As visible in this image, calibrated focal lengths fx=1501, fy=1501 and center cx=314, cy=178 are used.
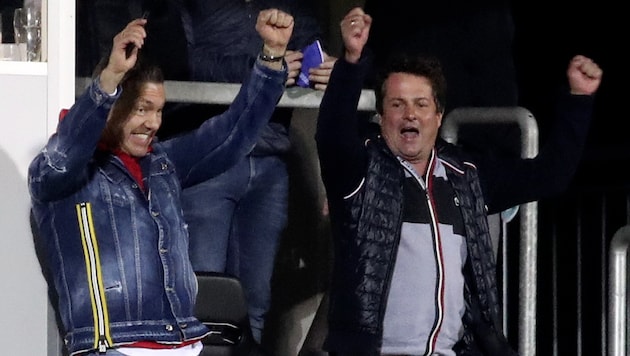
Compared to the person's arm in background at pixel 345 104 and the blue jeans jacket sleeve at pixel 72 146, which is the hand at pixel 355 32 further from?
the blue jeans jacket sleeve at pixel 72 146

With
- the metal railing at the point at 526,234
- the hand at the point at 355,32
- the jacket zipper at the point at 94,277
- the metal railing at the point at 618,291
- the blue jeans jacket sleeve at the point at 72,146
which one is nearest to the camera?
the blue jeans jacket sleeve at the point at 72,146

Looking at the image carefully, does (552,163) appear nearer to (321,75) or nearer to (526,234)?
(526,234)

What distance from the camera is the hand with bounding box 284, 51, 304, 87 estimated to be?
14.3 ft

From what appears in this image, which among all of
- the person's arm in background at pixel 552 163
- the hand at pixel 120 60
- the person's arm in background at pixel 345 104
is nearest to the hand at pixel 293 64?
the person's arm in background at pixel 345 104

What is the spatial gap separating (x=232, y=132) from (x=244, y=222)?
72 centimetres

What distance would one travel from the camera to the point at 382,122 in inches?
166

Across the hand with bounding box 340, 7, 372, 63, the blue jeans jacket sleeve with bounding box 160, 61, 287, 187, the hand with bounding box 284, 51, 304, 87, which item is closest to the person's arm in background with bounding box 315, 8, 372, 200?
the hand with bounding box 340, 7, 372, 63

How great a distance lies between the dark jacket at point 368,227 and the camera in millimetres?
3963

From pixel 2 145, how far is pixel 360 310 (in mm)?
1031

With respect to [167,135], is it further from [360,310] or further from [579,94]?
[579,94]

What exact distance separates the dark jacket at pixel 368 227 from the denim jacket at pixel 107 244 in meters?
0.50

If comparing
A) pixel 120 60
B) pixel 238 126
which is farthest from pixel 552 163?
pixel 120 60

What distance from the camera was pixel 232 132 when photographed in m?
3.87

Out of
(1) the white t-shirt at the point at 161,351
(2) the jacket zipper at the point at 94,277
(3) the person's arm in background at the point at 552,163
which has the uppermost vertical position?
(3) the person's arm in background at the point at 552,163
